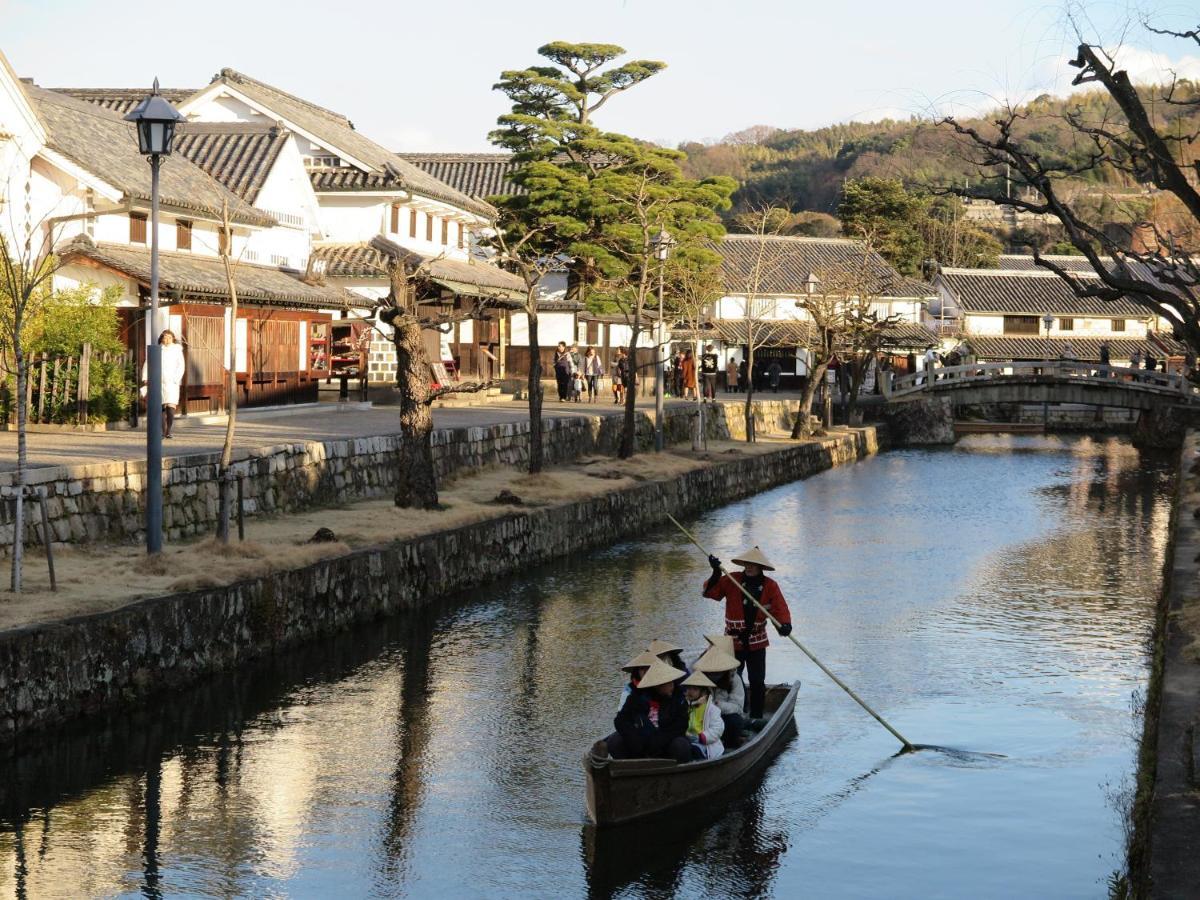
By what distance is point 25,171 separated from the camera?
89.4 feet

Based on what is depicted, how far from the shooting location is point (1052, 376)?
57.8 metres

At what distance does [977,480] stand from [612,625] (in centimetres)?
2586

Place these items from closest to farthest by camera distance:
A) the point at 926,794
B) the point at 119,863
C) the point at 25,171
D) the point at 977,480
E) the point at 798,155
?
the point at 119,863, the point at 926,794, the point at 25,171, the point at 977,480, the point at 798,155

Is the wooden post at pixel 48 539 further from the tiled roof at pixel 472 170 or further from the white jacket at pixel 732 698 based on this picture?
the tiled roof at pixel 472 170

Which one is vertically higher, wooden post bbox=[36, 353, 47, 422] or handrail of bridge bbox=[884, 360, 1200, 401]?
handrail of bridge bbox=[884, 360, 1200, 401]

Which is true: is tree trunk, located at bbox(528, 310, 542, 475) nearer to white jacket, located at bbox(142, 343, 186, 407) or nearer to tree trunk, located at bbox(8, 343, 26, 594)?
white jacket, located at bbox(142, 343, 186, 407)

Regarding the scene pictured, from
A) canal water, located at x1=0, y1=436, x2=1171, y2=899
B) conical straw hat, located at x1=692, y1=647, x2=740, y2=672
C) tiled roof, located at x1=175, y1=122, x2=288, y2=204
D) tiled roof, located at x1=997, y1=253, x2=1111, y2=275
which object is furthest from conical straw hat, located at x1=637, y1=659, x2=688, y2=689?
tiled roof, located at x1=997, y1=253, x2=1111, y2=275

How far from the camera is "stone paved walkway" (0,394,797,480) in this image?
67.7 ft

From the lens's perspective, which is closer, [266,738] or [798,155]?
[266,738]

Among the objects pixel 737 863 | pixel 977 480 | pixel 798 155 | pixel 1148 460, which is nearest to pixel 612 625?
pixel 737 863

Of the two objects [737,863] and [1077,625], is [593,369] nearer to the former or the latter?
[1077,625]

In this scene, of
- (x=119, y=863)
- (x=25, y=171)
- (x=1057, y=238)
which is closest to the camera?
(x=119, y=863)

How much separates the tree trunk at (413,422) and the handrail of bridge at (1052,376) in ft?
126

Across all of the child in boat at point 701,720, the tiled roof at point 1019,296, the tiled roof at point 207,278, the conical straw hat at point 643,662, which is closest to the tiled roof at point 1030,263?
the tiled roof at point 1019,296
